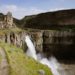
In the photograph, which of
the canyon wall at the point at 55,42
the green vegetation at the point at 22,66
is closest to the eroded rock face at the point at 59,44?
the canyon wall at the point at 55,42

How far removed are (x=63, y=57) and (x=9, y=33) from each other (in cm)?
1808

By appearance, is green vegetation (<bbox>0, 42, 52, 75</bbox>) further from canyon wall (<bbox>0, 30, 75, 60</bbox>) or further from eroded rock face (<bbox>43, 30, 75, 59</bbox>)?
eroded rock face (<bbox>43, 30, 75, 59</bbox>)

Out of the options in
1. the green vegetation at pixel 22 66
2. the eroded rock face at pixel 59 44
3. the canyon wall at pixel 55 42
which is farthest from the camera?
the eroded rock face at pixel 59 44

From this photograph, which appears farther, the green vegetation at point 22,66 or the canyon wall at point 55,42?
the canyon wall at point 55,42

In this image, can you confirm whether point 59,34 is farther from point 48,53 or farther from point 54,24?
point 54,24

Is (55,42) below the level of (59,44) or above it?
above

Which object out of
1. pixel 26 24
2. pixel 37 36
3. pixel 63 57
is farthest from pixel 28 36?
pixel 26 24

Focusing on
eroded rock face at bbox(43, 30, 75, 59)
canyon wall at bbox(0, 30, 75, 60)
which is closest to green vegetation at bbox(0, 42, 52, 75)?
canyon wall at bbox(0, 30, 75, 60)

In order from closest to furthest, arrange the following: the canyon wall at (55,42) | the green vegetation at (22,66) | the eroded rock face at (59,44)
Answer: the green vegetation at (22,66), the canyon wall at (55,42), the eroded rock face at (59,44)

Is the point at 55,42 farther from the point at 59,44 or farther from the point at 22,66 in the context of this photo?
the point at 22,66

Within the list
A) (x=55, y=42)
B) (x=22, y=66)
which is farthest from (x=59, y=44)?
(x=22, y=66)

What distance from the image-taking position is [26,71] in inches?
696

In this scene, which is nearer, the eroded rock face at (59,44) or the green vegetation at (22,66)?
the green vegetation at (22,66)

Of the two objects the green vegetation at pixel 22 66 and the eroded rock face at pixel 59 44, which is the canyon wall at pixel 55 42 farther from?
the green vegetation at pixel 22 66
